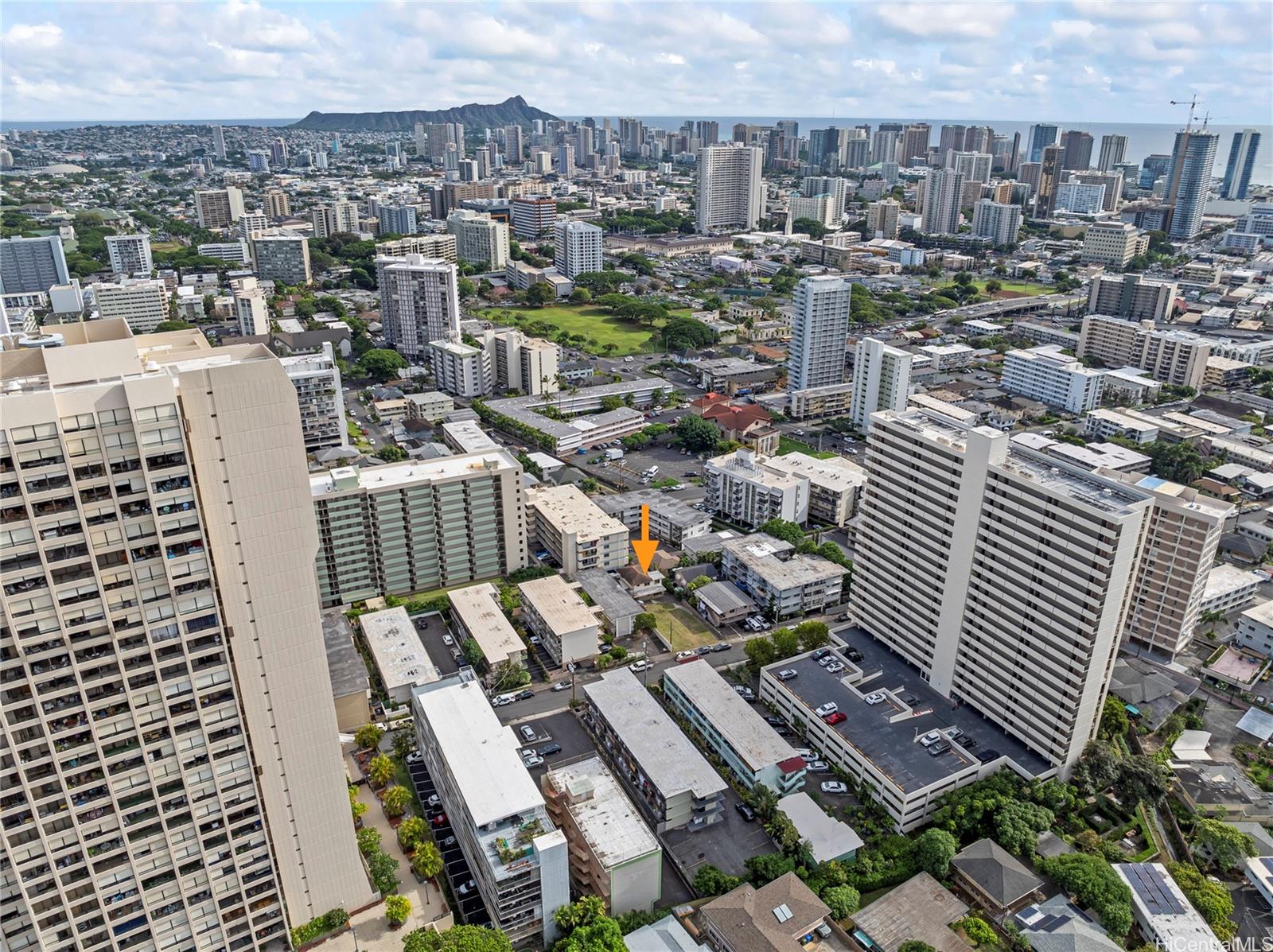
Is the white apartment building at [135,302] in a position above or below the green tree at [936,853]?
above

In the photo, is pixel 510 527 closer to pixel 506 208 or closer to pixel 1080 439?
pixel 1080 439

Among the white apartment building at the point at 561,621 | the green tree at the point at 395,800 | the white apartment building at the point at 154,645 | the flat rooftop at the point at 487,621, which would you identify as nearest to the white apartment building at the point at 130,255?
the flat rooftop at the point at 487,621

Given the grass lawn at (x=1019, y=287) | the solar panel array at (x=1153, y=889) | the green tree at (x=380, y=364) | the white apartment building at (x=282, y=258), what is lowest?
the solar panel array at (x=1153, y=889)

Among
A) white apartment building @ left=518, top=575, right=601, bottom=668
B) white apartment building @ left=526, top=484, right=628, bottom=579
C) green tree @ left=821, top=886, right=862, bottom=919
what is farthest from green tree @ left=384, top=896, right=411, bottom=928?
white apartment building @ left=526, top=484, right=628, bottom=579

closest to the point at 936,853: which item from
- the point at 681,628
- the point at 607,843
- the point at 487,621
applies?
the point at 607,843

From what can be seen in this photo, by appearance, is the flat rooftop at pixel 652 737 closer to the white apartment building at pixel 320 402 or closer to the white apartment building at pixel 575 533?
the white apartment building at pixel 575 533

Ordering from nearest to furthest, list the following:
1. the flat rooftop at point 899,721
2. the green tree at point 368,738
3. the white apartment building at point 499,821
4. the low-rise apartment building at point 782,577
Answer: the white apartment building at point 499,821 → the flat rooftop at point 899,721 → the green tree at point 368,738 → the low-rise apartment building at point 782,577
